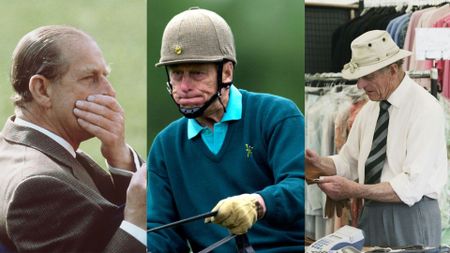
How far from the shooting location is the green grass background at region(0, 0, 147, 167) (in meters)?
4.51

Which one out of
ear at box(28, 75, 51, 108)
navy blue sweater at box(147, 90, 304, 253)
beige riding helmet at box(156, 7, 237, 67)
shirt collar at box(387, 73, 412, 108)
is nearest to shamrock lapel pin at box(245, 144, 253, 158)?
navy blue sweater at box(147, 90, 304, 253)

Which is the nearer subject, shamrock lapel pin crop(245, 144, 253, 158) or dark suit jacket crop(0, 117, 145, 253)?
dark suit jacket crop(0, 117, 145, 253)

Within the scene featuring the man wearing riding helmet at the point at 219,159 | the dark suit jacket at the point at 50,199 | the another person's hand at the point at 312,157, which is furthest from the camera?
the another person's hand at the point at 312,157

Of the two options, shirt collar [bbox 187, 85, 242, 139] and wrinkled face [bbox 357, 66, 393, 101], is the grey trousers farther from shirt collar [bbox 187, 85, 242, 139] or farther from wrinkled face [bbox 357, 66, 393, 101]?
shirt collar [bbox 187, 85, 242, 139]

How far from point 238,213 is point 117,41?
1.31 meters

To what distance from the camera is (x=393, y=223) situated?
4.99 m

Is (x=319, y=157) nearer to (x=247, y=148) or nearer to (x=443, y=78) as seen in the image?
(x=247, y=148)

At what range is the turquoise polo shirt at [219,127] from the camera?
4.72 meters

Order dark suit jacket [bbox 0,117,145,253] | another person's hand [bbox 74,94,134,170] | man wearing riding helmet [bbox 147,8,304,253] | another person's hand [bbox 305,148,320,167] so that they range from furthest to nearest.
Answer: another person's hand [bbox 305,148,320,167], man wearing riding helmet [bbox 147,8,304,253], another person's hand [bbox 74,94,134,170], dark suit jacket [bbox 0,117,145,253]

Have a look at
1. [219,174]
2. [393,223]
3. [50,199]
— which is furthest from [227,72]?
[393,223]

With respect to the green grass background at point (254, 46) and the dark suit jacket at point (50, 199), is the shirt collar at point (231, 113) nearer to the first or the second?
the green grass background at point (254, 46)

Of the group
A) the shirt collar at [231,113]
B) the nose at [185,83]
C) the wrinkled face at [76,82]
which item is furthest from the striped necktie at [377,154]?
the wrinkled face at [76,82]

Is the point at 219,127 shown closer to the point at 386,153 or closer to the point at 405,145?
the point at 386,153

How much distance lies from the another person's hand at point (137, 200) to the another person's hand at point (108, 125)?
8cm
